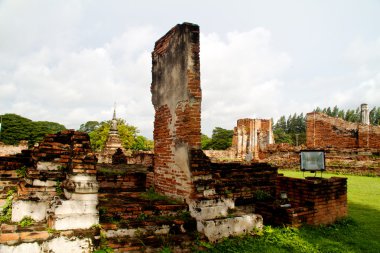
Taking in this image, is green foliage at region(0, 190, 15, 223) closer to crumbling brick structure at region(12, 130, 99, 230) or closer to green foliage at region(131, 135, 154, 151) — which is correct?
crumbling brick structure at region(12, 130, 99, 230)

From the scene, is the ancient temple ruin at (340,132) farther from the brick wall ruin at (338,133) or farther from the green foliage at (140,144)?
the green foliage at (140,144)

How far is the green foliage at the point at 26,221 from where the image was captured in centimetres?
449

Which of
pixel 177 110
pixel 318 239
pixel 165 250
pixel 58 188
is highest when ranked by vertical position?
pixel 177 110

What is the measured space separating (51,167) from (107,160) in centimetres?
1487

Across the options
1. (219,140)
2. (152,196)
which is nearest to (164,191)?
(152,196)

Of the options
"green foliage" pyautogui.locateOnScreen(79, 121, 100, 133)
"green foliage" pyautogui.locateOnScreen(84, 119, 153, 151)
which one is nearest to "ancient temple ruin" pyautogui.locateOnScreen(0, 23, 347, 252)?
"green foliage" pyautogui.locateOnScreen(84, 119, 153, 151)

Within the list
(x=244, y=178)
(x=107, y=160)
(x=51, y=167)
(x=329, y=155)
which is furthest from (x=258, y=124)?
(x=51, y=167)

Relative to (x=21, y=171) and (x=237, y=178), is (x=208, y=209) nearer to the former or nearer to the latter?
(x=237, y=178)

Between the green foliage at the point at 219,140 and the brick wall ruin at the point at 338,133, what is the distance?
120 feet

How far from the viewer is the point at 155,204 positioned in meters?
5.51

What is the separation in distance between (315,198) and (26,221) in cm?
535

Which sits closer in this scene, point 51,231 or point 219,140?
point 51,231

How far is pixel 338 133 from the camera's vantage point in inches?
965

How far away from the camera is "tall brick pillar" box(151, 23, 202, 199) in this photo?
5719 mm
